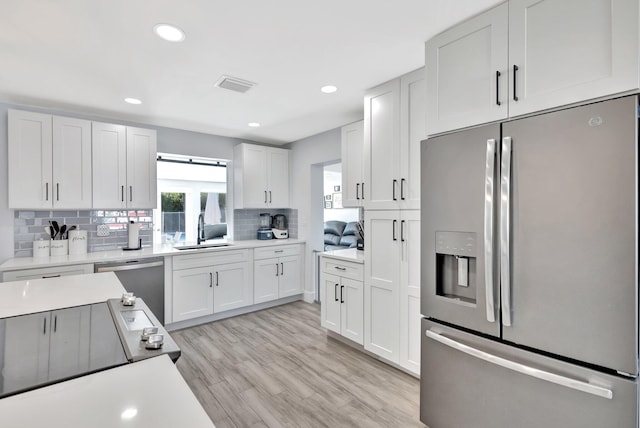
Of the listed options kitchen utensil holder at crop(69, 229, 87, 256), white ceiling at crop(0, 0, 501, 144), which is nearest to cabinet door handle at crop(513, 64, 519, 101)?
white ceiling at crop(0, 0, 501, 144)

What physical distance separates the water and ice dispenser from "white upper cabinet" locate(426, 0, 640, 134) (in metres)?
0.64

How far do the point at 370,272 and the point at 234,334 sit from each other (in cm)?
177

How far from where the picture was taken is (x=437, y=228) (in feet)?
5.86

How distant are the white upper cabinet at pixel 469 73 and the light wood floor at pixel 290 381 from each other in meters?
1.91

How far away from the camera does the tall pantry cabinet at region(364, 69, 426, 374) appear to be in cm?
244

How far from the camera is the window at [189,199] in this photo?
199 inches

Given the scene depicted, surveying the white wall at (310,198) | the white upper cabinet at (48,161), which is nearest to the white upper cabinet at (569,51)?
the white wall at (310,198)

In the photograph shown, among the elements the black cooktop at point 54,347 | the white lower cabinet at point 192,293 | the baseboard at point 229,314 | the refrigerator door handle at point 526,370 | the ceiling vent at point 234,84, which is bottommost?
the baseboard at point 229,314

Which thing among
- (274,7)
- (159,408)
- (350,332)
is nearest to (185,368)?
(350,332)

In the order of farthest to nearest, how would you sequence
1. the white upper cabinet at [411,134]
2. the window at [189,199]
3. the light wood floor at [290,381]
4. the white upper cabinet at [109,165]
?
1. the window at [189,199]
2. the white upper cabinet at [109,165]
3. the white upper cabinet at [411,134]
4. the light wood floor at [290,381]

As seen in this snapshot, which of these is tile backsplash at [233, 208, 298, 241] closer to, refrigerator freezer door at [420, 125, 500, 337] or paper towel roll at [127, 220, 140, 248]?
paper towel roll at [127, 220, 140, 248]

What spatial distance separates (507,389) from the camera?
1485 mm

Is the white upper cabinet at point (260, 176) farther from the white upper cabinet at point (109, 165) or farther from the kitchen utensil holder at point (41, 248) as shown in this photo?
the kitchen utensil holder at point (41, 248)

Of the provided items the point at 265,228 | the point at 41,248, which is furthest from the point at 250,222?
the point at 41,248
